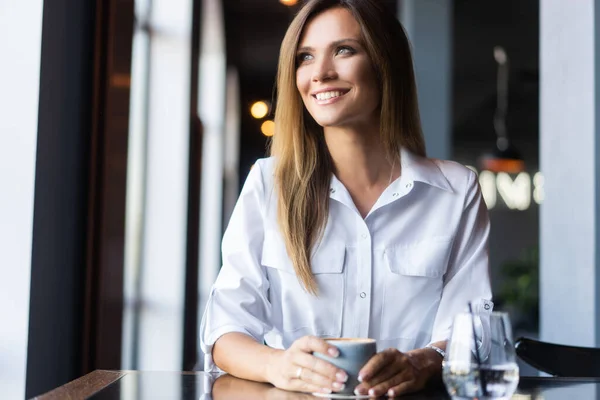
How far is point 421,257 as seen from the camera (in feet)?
5.33

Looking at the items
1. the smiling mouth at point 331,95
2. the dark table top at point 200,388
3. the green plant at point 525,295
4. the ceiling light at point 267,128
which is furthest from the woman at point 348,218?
the ceiling light at point 267,128

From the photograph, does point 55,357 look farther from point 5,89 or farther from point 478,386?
point 478,386

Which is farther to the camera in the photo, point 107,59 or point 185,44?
point 185,44

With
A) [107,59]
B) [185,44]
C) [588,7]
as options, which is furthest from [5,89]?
[185,44]

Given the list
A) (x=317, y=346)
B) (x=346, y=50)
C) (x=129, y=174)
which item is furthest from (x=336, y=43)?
(x=129, y=174)

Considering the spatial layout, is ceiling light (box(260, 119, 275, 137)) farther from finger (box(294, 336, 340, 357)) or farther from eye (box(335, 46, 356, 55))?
finger (box(294, 336, 340, 357))

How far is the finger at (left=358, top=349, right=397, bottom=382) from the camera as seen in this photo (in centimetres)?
112

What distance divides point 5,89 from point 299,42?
73 cm

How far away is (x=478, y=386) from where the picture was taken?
3.11 ft

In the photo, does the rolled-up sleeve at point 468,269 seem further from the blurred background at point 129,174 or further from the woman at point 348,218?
the blurred background at point 129,174

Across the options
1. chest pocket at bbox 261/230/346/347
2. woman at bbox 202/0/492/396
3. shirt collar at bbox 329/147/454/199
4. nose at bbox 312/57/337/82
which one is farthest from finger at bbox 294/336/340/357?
nose at bbox 312/57/337/82

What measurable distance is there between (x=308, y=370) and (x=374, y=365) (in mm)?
101

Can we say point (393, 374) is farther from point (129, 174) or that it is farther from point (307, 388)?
point (129, 174)

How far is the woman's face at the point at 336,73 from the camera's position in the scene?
166cm
